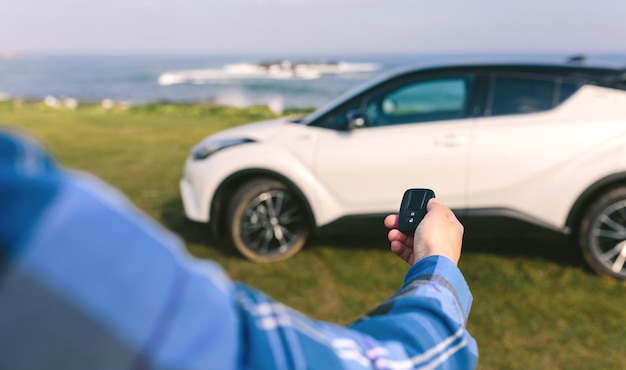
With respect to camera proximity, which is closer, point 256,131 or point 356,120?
point 356,120

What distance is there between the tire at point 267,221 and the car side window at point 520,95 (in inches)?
66.4

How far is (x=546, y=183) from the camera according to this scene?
14.9 feet

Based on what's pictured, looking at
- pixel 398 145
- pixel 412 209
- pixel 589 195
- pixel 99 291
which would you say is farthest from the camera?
pixel 398 145

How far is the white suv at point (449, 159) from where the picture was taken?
4.50 metres

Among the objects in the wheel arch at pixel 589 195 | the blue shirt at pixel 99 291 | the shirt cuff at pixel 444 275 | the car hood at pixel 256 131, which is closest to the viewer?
the blue shirt at pixel 99 291

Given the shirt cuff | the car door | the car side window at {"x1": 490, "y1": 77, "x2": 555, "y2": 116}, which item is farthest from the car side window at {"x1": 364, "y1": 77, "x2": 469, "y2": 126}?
the shirt cuff

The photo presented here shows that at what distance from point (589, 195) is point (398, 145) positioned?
140 centimetres

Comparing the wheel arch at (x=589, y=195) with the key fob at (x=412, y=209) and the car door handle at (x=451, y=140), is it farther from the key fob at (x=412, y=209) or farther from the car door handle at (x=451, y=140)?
the key fob at (x=412, y=209)

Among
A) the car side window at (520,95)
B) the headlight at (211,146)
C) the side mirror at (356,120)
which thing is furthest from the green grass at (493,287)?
the car side window at (520,95)

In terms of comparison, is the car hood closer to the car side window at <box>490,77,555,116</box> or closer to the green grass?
the green grass

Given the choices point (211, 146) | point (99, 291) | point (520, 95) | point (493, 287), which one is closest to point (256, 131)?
point (211, 146)

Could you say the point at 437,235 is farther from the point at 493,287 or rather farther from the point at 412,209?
the point at 493,287

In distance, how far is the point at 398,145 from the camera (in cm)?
470

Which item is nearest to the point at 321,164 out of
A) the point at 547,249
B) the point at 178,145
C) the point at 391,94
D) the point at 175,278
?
the point at 391,94
